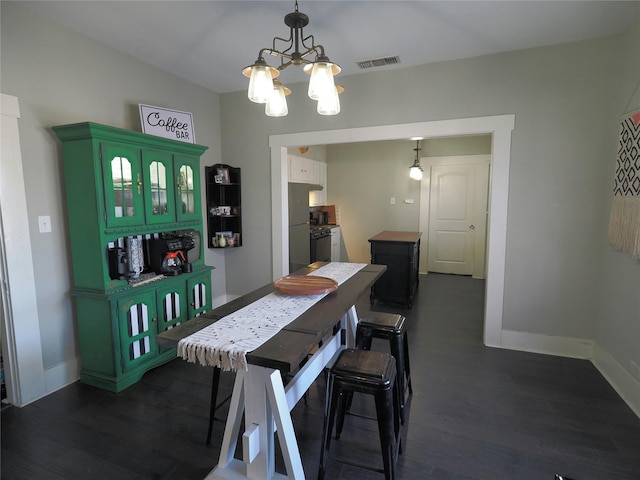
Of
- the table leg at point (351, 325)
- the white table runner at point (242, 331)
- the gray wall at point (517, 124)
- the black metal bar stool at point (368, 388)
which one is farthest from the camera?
the table leg at point (351, 325)

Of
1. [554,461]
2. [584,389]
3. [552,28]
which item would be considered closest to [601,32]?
[552,28]

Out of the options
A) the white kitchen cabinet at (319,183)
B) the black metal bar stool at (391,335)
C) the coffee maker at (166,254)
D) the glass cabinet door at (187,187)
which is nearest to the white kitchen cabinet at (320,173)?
the white kitchen cabinet at (319,183)

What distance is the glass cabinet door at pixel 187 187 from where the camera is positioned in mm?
3037

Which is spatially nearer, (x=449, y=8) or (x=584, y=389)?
(x=449, y=8)

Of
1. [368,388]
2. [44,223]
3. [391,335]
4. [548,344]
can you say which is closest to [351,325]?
[391,335]

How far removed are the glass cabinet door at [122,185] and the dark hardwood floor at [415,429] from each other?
1.27m

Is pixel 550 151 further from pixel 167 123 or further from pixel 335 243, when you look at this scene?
pixel 335 243

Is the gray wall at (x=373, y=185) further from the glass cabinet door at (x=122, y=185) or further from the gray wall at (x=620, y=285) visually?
the glass cabinet door at (x=122, y=185)

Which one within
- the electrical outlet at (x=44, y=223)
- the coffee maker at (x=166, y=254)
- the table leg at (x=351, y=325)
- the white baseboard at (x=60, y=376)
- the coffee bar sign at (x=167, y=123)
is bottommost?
the white baseboard at (x=60, y=376)

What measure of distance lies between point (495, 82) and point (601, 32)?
2.48ft

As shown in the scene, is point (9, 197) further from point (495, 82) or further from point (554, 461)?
point (495, 82)

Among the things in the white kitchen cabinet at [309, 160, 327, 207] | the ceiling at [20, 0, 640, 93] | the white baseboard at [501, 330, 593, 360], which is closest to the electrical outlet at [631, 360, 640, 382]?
the white baseboard at [501, 330, 593, 360]

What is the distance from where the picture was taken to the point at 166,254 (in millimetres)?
2955

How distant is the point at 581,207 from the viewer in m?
2.89
